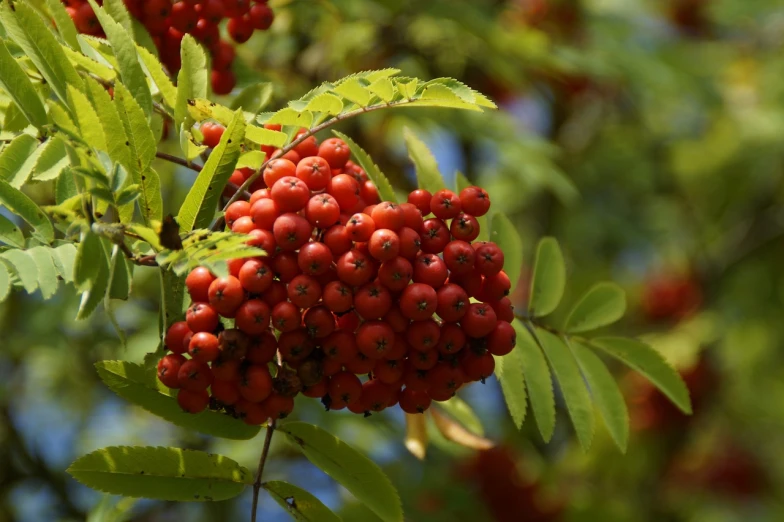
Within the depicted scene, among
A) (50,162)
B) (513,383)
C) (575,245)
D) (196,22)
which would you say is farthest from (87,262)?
(575,245)

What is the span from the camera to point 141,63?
199 cm

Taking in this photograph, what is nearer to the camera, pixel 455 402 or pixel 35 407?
pixel 455 402

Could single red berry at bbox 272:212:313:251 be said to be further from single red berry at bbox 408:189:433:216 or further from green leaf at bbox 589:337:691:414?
green leaf at bbox 589:337:691:414

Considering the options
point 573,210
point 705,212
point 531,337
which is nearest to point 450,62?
point 573,210

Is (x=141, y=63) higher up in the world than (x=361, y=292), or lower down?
higher up

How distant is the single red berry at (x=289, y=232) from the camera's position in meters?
1.69

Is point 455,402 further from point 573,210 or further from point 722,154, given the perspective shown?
point 722,154

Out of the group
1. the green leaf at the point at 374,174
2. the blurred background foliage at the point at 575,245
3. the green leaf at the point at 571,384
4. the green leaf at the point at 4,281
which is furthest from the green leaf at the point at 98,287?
the green leaf at the point at 571,384

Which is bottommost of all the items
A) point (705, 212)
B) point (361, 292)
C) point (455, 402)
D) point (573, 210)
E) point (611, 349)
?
point (705, 212)

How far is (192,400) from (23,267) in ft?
1.29

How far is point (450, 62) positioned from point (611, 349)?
2207mm

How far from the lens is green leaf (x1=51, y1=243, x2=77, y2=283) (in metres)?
1.61

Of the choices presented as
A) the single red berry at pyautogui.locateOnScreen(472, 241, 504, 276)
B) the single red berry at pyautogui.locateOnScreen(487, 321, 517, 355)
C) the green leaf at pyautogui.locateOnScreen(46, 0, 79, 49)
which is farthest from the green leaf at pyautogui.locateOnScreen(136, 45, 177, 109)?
the single red berry at pyautogui.locateOnScreen(487, 321, 517, 355)

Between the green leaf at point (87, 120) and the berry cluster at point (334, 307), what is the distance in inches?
11.5
